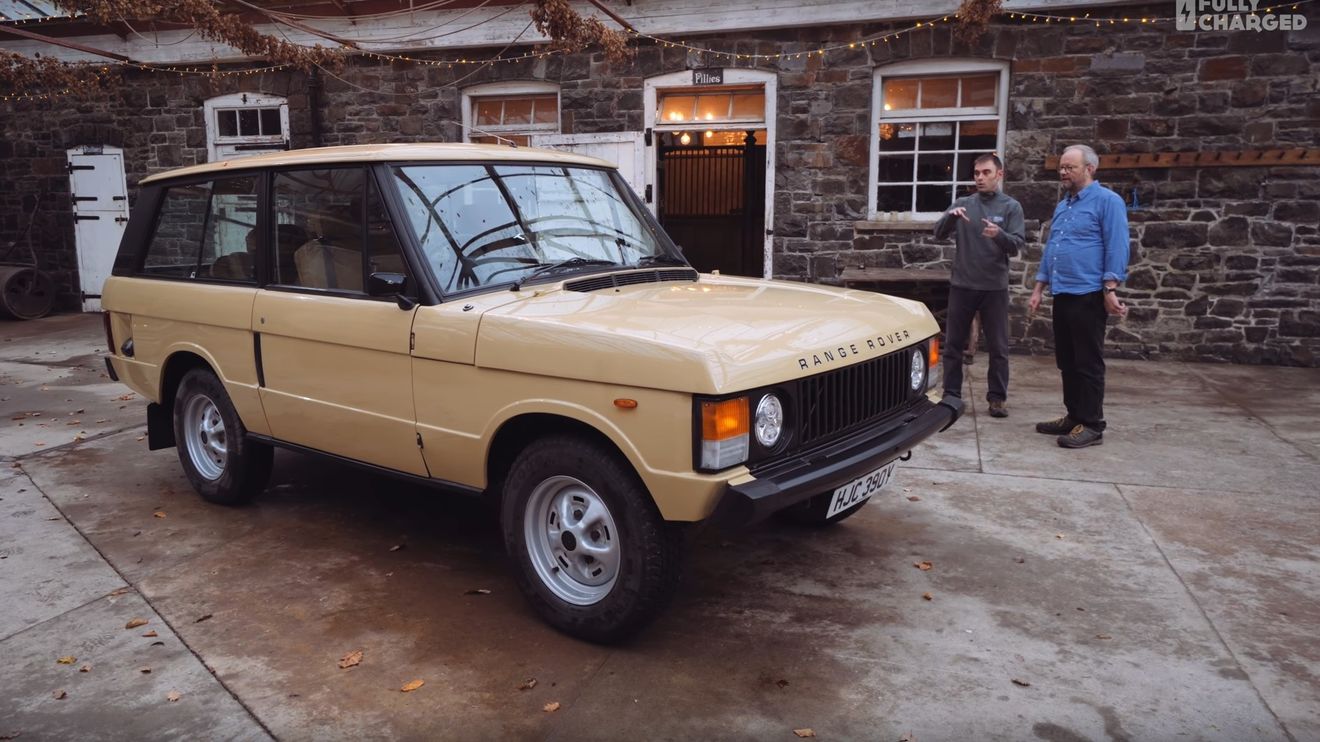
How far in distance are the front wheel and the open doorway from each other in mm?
7637

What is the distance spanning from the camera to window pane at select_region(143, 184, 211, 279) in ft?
16.9

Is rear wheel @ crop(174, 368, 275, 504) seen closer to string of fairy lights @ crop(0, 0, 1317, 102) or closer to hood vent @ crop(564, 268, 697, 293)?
hood vent @ crop(564, 268, 697, 293)

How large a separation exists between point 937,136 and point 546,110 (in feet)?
16.1

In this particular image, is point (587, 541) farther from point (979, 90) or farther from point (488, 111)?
point (488, 111)

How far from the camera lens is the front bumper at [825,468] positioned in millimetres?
3098

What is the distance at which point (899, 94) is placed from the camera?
10.4 meters

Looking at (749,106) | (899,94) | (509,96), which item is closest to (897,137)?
(899,94)

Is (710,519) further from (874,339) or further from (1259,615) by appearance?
(1259,615)

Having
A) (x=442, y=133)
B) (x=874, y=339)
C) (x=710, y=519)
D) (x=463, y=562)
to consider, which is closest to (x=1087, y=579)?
(x=874, y=339)

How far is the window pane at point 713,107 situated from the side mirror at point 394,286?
25.6 ft

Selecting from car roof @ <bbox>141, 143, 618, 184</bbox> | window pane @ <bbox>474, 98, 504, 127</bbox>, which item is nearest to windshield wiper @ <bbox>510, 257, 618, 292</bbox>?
car roof @ <bbox>141, 143, 618, 184</bbox>

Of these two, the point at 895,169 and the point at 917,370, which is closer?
the point at 917,370

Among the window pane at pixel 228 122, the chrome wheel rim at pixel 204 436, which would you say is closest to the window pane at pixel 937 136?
the chrome wheel rim at pixel 204 436

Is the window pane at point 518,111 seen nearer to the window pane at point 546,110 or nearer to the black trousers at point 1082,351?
the window pane at point 546,110
